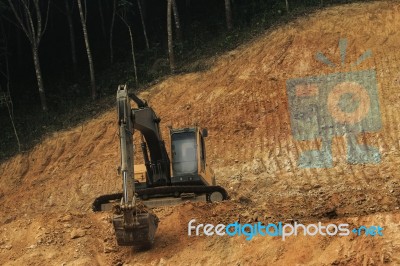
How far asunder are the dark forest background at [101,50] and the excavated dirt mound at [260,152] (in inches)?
56.8

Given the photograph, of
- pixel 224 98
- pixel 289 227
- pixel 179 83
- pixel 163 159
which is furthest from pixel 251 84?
pixel 289 227

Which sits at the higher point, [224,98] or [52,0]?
[52,0]

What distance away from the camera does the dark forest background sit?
87.5 feet

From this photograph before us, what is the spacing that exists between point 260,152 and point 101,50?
647 inches

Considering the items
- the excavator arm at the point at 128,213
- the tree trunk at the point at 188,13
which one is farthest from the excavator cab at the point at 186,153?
the tree trunk at the point at 188,13

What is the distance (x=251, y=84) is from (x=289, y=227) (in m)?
12.7

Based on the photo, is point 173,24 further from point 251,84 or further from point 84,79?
point 251,84

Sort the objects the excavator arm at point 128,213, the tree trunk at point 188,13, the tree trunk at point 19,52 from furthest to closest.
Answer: the tree trunk at point 19,52, the tree trunk at point 188,13, the excavator arm at point 128,213

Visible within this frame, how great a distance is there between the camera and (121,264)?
1207 cm

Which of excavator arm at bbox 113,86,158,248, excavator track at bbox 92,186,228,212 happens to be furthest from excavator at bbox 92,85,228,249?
excavator arm at bbox 113,86,158,248

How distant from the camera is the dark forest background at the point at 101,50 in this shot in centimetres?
2666

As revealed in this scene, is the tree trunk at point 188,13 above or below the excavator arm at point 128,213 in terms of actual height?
above

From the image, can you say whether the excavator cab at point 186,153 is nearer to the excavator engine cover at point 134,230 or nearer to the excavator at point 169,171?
the excavator at point 169,171

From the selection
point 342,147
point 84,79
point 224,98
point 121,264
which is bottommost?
point 121,264
